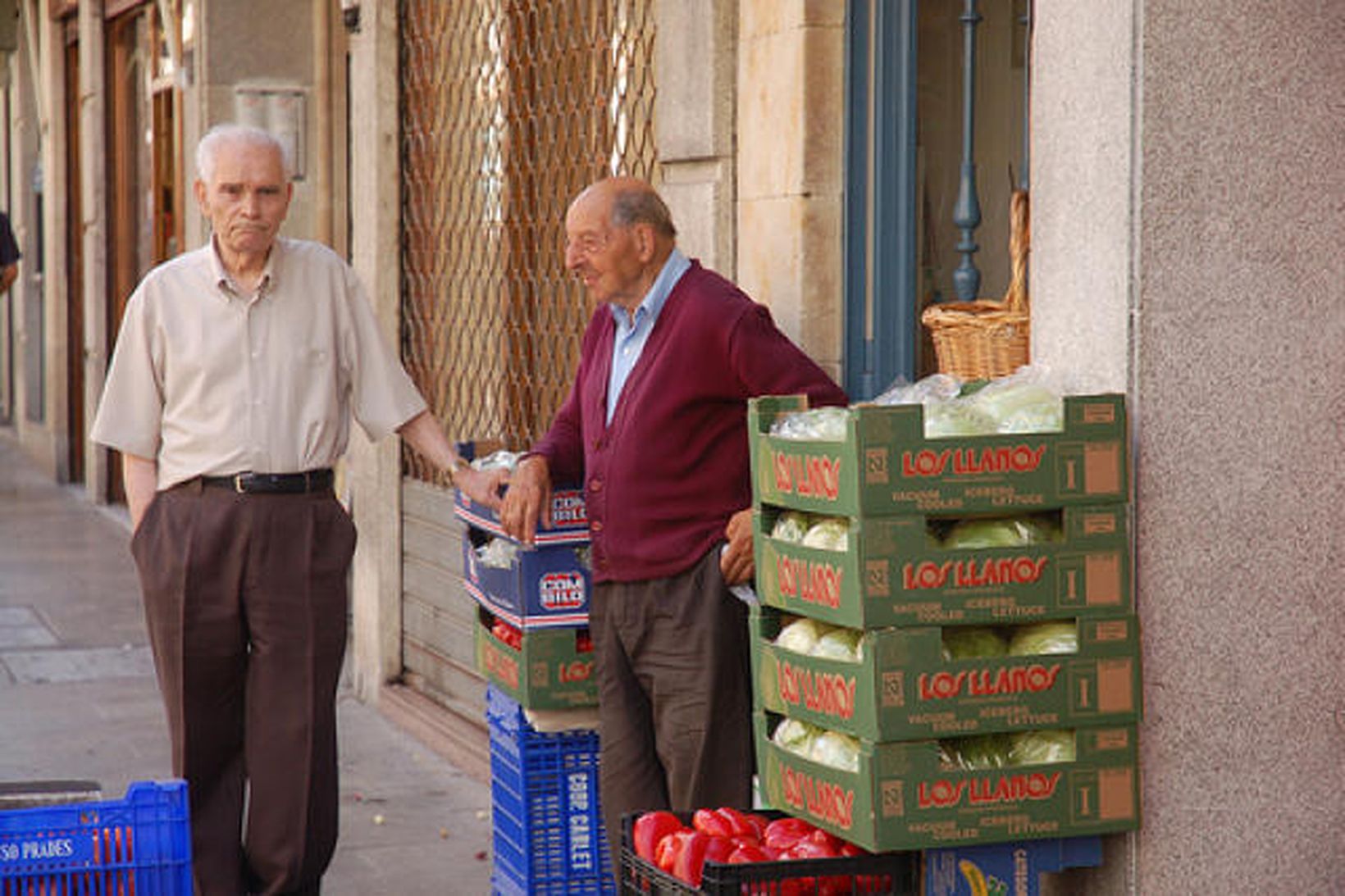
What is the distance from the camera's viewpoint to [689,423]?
497cm

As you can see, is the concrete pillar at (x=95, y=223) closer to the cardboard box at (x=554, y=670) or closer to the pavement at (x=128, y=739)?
the pavement at (x=128, y=739)

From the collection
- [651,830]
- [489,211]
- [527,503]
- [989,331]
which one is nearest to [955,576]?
[651,830]

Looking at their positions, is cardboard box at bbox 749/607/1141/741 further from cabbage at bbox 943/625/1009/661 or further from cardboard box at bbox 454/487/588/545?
cardboard box at bbox 454/487/588/545

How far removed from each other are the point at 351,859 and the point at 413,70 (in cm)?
331

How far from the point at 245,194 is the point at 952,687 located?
2.37 meters

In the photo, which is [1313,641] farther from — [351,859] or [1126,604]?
[351,859]

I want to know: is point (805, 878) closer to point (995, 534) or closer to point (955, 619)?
point (955, 619)

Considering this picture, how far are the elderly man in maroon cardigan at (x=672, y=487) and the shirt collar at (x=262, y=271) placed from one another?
0.87 metres

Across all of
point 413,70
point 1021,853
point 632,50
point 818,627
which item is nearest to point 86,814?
point 818,627

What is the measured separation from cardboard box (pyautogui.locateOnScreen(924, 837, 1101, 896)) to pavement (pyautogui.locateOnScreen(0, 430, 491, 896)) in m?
2.69

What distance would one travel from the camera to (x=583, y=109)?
23.1 feet

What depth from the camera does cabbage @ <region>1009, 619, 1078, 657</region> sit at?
3.95 metres

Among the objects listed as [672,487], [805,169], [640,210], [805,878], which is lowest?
[805,878]

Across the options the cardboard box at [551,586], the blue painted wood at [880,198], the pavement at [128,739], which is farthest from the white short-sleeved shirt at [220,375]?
the pavement at [128,739]
